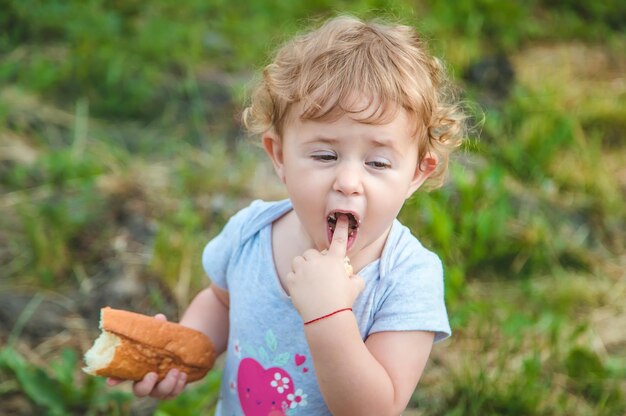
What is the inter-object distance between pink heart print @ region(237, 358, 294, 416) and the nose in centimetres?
41

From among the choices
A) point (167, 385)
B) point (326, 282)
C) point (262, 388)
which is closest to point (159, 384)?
point (167, 385)

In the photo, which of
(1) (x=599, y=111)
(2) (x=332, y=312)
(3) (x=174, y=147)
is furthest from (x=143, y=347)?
(1) (x=599, y=111)

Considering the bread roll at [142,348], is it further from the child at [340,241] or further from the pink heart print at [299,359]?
the pink heart print at [299,359]

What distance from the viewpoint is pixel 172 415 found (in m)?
2.17

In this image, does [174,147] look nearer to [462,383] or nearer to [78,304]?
[78,304]

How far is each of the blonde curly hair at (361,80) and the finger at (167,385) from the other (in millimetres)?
516

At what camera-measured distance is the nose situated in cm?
149

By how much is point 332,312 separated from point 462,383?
0.97m

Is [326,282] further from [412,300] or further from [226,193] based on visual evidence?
[226,193]

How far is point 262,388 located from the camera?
5.66 feet

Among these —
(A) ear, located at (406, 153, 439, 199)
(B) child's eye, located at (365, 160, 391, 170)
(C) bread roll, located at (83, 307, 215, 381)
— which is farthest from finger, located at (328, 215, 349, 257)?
(C) bread roll, located at (83, 307, 215, 381)

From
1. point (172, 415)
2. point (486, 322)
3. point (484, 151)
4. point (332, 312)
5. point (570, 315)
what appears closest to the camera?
point (332, 312)

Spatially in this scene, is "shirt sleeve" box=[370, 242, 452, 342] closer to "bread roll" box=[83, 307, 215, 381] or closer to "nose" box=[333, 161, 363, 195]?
"nose" box=[333, 161, 363, 195]

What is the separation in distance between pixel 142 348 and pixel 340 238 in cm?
50
